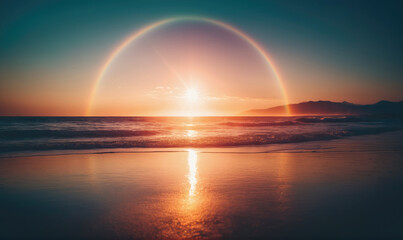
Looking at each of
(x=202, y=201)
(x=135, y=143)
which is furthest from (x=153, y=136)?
(x=202, y=201)

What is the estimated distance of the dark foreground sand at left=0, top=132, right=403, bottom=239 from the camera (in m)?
4.03

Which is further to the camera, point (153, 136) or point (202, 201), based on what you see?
point (153, 136)

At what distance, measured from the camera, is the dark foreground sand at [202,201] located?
13.2ft

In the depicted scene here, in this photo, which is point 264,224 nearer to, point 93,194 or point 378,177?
point 93,194

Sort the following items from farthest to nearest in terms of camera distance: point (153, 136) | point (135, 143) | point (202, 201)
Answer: point (153, 136), point (135, 143), point (202, 201)

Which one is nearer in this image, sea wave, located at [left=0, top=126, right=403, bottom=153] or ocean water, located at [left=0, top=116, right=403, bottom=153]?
sea wave, located at [left=0, top=126, right=403, bottom=153]

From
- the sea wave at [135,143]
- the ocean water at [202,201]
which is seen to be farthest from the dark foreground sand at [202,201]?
the sea wave at [135,143]

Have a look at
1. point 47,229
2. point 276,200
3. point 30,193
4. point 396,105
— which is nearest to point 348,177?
point 276,200

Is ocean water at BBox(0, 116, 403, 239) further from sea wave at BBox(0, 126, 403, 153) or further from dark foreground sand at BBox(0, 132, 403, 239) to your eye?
sea wave at BBox(0, 126, 403, 153)

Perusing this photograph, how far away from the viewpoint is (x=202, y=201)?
5.41 meters

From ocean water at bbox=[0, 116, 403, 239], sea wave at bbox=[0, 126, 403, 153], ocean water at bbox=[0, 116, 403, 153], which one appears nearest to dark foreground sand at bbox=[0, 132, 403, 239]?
ocean water at bbox=[0, 116, 403, 239]

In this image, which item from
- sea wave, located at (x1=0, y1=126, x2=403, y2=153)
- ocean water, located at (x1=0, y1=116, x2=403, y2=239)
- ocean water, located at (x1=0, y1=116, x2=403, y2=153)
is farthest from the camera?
ocean water, located at (x1=0, y1=116, x2=403, y2=153)

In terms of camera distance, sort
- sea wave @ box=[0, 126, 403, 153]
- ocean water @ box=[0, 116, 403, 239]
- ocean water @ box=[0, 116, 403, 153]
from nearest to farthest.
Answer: ocean water @ box=[0, 116, 403, 239]
sea wave @ box=[0, 126, 403, 153]
ocean water @ box=[0, 116, 403, 153]

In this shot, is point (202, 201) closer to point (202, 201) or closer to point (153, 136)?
point (202, 201)
